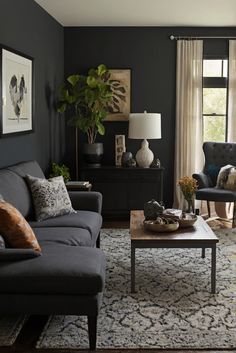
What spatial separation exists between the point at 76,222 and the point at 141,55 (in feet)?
11.5

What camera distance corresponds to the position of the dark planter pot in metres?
6.89

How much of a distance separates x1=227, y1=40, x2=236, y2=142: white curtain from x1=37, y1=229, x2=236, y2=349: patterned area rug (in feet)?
8.26

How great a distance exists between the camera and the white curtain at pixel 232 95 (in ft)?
23.4

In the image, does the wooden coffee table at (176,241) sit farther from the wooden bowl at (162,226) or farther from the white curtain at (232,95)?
the white curtain at (232,95)

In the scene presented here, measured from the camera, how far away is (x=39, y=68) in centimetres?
593

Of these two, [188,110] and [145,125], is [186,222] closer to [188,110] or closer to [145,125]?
[145,125]

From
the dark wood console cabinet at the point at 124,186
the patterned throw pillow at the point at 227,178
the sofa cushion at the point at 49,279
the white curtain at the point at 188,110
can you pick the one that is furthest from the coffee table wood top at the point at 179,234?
the white curtain at the point at 188,110

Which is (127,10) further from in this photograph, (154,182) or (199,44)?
(154,182)

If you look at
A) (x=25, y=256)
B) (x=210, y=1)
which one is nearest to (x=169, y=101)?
(x=210, y=1)

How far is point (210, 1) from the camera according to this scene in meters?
5.52

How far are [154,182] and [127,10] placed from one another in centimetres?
211

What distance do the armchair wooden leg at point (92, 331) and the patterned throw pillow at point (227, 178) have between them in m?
3.71

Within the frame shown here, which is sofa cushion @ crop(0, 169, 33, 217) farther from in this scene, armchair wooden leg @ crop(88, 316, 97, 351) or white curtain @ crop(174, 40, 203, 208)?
white curtain @ crop(174, 40, 203, 208)

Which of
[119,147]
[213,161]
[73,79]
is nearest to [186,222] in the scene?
[213,161]
